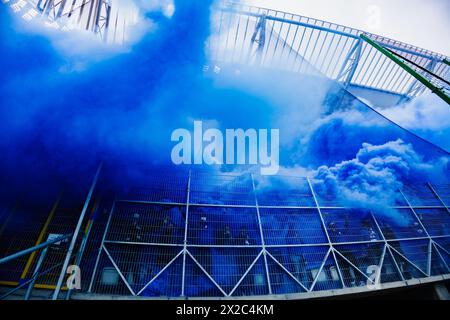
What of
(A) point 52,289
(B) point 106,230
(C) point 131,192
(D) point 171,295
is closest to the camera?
(A) point 52,289

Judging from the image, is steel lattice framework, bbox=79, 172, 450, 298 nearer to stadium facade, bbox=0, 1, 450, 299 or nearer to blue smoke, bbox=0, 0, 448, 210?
stadium facade, bbox=0, 1, 450, 299

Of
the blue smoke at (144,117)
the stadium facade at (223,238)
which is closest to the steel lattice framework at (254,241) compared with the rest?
the stadium facade at (223,238)

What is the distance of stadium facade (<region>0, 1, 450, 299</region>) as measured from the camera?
549cm

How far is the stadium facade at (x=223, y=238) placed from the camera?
18.0 ft

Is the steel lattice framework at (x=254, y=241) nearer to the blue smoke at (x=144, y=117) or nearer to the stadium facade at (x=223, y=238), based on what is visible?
the stadium facade at (x=223, y=238)

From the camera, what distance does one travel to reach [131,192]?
6.93 m

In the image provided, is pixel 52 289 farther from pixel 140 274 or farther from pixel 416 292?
pixel 416 292

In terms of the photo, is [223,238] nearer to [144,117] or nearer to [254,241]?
[254,241]

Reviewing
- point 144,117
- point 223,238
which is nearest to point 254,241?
point 223,238

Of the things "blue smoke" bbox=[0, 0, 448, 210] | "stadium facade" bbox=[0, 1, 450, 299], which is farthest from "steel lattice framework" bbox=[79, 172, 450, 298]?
"blue smoke" bbox=[0, 0, 448, 210]

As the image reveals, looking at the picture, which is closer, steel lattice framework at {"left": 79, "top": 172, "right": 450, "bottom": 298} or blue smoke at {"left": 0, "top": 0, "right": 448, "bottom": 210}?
steel lattice framework at {"left": 79, "top": 172, "right": 450, "bottom": 298}

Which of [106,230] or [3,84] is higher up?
[3,84]

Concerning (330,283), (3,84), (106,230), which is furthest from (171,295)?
(3,84)

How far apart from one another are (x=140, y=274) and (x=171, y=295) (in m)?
1.08
